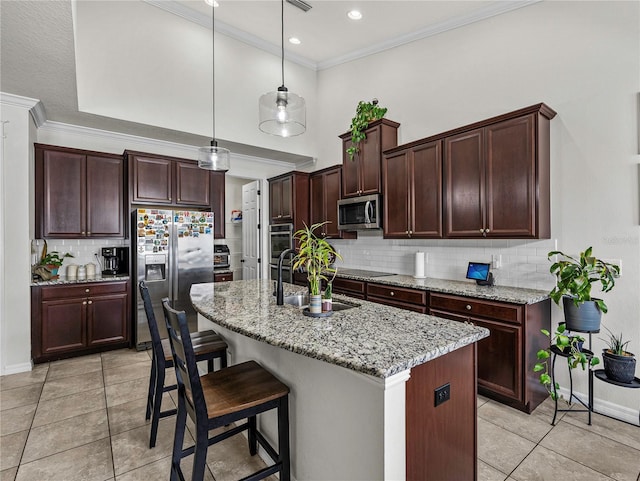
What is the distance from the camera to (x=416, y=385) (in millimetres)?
1333

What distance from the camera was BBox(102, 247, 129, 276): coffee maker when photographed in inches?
162

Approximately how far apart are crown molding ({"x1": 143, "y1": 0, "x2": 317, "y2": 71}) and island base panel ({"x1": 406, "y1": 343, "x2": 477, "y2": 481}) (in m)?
4.84

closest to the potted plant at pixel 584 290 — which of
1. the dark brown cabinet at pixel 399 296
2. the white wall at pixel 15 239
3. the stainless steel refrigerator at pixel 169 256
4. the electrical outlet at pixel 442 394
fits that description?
the dark brown cabinet at pixel 399 296

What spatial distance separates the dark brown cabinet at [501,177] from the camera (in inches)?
105

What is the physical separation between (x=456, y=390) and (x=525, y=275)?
2022 mm

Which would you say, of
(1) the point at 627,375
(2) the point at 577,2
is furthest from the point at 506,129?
(1) the point at 627,375

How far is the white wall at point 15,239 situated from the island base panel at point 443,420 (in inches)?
156

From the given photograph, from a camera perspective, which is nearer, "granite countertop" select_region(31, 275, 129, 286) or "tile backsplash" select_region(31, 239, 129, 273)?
"granite countertop" select_region(31, 275, 129, 286)

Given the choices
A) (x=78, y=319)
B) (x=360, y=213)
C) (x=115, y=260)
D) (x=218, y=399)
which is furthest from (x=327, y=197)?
(x=218, y=399)

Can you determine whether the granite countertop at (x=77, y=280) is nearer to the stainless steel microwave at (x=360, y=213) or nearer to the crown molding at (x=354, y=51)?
the stainless steel microwave at (x=360, y=213)

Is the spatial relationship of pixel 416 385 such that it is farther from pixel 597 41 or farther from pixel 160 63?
pixel 160 63

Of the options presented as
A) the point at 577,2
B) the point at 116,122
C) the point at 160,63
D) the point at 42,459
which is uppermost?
the point at 160,63

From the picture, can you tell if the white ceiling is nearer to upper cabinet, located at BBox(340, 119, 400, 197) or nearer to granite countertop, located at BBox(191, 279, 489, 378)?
upper cabinet, located at BBox(340, 119, 400, 197)

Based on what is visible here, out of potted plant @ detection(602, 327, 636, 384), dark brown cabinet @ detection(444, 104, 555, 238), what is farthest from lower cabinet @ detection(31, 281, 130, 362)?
potted plant @ detection(602, 327, 636, 384)
